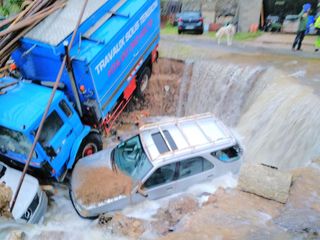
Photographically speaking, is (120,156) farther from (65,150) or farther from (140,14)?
(140,14)

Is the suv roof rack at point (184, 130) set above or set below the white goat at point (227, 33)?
above

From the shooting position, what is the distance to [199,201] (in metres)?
6.66

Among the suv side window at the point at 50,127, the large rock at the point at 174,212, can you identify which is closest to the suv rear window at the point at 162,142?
the large rock at the point at 174,212

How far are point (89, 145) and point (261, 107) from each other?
16.1 feet

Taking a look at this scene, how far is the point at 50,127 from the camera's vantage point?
734cm

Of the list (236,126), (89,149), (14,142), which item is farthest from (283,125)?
(14,142)

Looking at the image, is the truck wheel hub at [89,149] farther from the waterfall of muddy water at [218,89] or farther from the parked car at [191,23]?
the parked car at [191,23]

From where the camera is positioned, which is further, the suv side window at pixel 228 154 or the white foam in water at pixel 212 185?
the suv side window at pixel 228 154

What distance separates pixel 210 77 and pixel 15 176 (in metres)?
7.16

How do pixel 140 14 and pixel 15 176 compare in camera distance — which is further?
pixel 140 14

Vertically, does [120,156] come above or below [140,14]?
below

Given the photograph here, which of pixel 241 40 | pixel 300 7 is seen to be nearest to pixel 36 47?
pixel 241 40

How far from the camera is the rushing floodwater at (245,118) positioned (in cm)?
668

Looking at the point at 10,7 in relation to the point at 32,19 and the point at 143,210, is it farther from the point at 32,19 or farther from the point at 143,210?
the point at 143,210
